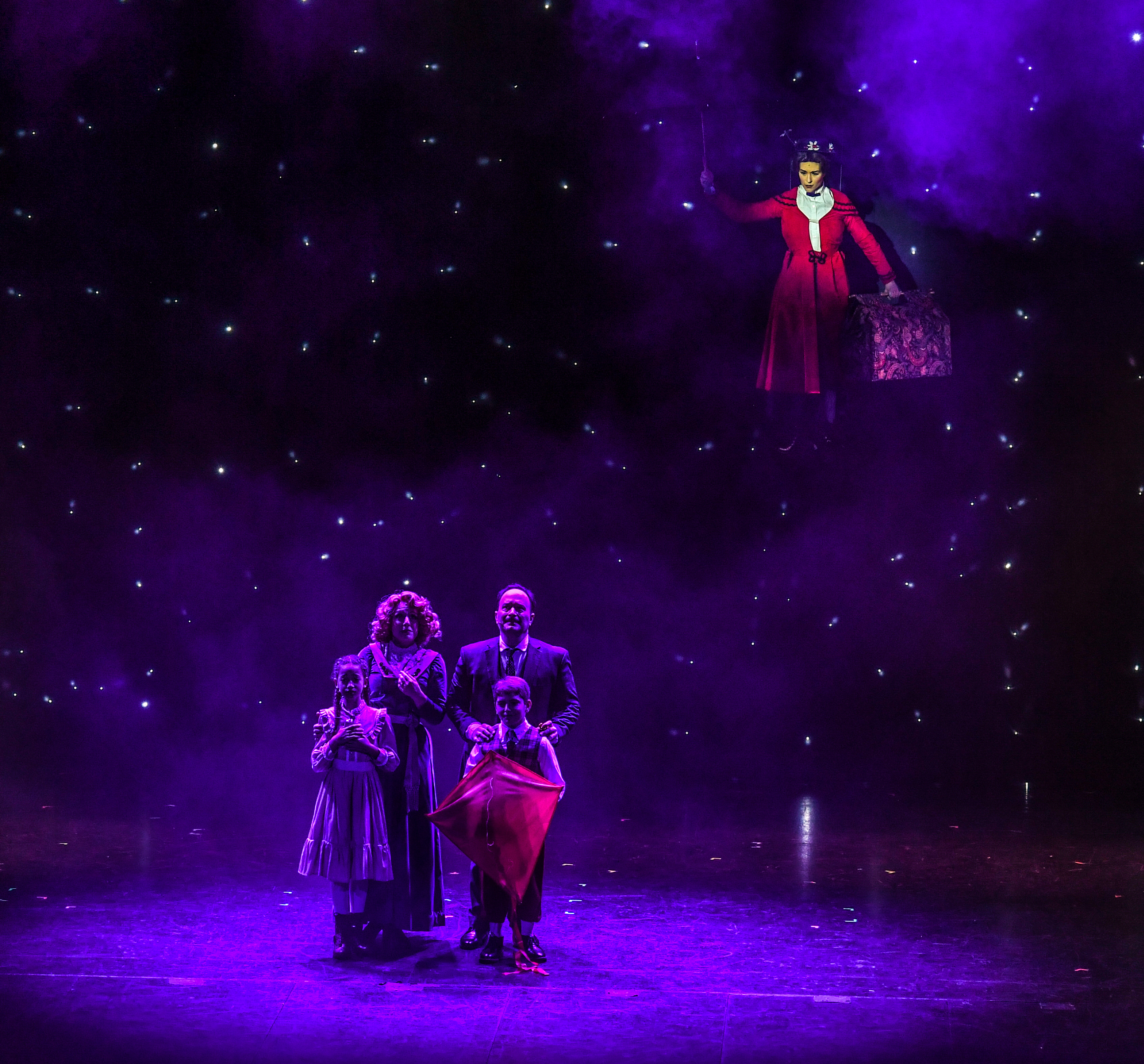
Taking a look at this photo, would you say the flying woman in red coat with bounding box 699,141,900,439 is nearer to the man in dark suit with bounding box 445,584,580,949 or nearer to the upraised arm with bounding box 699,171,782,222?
the upraised arm with bounding box 699,171,782,222

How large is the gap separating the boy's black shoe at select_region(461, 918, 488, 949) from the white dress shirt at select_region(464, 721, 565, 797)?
50 cm

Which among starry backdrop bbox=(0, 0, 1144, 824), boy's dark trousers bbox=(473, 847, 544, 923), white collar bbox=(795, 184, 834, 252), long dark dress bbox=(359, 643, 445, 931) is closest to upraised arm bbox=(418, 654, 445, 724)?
long dark dress bbox=(359, 643, 445, 931)

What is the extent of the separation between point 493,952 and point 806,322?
172 inches

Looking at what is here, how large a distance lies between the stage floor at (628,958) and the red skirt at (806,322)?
266 centimetres

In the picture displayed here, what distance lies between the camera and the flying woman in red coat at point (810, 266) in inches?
293

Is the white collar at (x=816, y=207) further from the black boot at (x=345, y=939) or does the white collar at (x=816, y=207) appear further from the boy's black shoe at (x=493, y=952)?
the black boot at (x=345, y=939)

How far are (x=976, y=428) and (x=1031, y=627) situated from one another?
1.16m

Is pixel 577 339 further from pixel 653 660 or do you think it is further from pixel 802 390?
pixel 653 660

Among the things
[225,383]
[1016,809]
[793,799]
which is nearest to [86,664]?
[225,383]

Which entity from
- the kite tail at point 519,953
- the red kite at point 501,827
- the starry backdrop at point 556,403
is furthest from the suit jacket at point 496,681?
the starry backdrop at point 556,403

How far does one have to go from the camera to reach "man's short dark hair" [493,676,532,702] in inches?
166

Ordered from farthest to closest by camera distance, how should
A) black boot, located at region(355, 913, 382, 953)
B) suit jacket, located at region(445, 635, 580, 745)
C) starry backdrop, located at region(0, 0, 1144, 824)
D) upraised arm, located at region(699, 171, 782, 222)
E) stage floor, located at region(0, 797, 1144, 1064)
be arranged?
upraised arm, located at region(699, 171, 782, 222), starry backdrop, located at region(0, 0, 1144, 824), suit jacket, located at region(445, 635, 580, 745), black boot, located at region(355, 913, 382, 953), stage floor, located at region(0, 797, 1144, 1064)

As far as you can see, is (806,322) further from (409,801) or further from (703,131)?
(409,801)

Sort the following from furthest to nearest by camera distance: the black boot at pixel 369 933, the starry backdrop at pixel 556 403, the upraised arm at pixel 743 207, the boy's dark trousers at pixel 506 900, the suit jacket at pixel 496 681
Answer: the upraised arm at pixel 743 207 < the starry backdrop at pixel 556 403 < the suit jacket at pixel 496 681 < the black boot at pixel 369 933 < the boy's dark trousers at pixel 506 900
